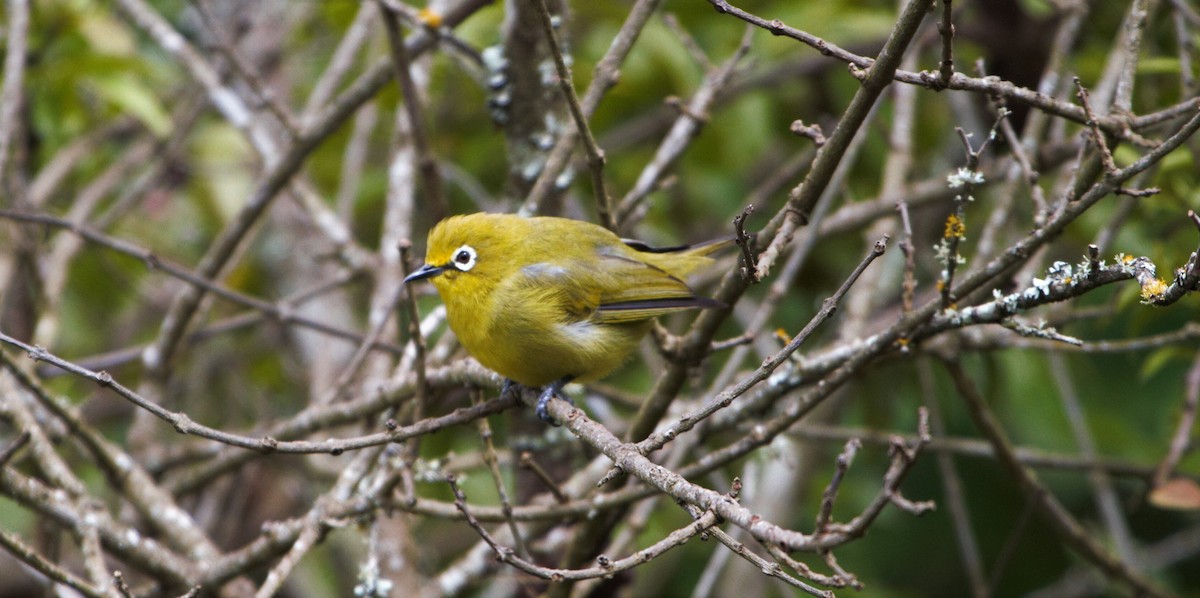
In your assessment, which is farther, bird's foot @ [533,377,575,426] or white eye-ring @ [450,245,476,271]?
white eye-ring @ [450,245,476,271]

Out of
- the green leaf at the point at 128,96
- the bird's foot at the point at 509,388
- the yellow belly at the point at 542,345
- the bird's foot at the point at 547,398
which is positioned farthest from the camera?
the green leaf at the point at 128,96

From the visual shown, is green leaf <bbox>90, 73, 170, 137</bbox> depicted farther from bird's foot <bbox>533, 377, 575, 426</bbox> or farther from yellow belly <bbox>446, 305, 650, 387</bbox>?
bird's foot <bbox>533, 377, 575, 426</bbox>

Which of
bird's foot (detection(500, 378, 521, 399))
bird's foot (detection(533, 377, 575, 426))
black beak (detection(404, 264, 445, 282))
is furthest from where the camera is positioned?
black beak (detection(404, 264, 445, 282))

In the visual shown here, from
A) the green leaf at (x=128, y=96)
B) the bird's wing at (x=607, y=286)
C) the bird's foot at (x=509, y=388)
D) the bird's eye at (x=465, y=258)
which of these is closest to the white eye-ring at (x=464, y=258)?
the bird's eye at (x=465, y=258)

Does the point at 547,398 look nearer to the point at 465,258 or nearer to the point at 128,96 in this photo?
the point at 465,258

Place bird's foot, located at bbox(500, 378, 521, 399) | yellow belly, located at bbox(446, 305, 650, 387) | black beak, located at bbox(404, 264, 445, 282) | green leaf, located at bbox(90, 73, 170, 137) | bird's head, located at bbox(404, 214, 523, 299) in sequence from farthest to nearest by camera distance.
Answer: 1. green leaf, located at bbox(90, 73, 170, 137)
2. bird's head, located at bbox(404, 214, 523, 299)
3. black beak, located at bbox(404, 264, 445, 282)
4. yellow belly, located at bbox(446, 305, 650, 387)
5. bird's foot, located at bbox(500, 378, 521, 399)

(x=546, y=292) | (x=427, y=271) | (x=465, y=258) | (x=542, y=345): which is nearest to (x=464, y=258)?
(x=465, y=258)

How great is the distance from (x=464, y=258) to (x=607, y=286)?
0.52m

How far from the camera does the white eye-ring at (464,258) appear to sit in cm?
391

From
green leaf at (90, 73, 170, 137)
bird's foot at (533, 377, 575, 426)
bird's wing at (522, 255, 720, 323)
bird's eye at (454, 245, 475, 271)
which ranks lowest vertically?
bird's foot at (533, 377, 575, 426)

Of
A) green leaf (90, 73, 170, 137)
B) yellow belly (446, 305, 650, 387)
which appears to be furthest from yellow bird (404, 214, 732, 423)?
green leaf (90, 73, 170, 137)

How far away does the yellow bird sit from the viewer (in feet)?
12.0

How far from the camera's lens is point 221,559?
345cm

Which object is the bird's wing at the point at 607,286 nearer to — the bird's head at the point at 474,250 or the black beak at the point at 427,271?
the bird's head at the point at 474,250
